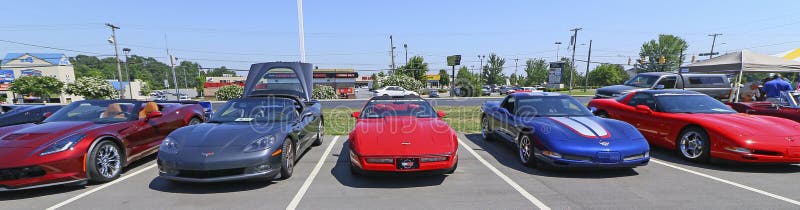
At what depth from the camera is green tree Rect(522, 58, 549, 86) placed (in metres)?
68.8

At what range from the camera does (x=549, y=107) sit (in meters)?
5.57

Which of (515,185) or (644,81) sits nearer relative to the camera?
(515,185)

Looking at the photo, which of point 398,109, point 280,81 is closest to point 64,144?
point 398,109

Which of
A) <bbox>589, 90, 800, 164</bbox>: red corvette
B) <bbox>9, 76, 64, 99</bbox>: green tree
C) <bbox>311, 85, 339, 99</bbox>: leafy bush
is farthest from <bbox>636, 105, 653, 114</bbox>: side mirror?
<bbox>9, 76, 64, 99</bbox>: green tree

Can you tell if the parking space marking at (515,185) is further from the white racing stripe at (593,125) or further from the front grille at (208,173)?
the front grille at (208,173)

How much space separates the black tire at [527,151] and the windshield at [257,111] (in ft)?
11.6

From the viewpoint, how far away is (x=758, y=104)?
6312 millimetres

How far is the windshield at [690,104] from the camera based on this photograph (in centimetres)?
540

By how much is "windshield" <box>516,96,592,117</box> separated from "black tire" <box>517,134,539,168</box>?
68 cm

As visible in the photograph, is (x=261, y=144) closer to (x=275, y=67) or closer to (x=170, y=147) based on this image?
(x=170, y=147)

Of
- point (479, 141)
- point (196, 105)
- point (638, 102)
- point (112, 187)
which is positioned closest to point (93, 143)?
point (112, 187)

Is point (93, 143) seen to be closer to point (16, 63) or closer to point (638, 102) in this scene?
point (638, 102)

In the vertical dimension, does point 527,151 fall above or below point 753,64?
below

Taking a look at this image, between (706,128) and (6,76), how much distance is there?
7128 centimetres
